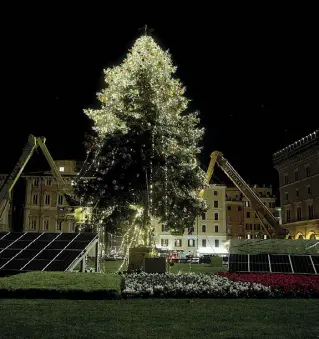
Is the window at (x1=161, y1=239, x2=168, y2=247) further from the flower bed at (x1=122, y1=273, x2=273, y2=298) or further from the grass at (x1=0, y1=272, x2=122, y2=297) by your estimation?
the grass at (x1=0, y1=272, x2=122, y2=297)

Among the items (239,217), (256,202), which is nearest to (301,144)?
(256,202)

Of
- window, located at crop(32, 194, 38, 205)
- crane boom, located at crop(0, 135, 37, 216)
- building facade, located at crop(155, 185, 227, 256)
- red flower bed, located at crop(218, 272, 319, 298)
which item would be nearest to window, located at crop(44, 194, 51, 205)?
window, located at crop(32, 194, 38, 205)

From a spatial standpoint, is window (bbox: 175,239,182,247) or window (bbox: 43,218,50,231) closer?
window (bbox: 43,218,50,231)

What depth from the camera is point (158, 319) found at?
10992mm

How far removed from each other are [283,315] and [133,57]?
2660cm

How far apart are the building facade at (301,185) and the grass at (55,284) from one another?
51949 mm

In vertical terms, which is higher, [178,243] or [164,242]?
[164,242]

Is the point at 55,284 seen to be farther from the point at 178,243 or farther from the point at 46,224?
the point at 178,243

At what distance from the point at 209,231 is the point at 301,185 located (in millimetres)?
36356

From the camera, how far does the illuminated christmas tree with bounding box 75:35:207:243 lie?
3453 centimetres

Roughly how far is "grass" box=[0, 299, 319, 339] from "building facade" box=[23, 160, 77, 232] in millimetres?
73083

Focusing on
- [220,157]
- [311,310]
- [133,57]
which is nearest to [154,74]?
[133,57]

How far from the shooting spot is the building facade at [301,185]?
209 ft

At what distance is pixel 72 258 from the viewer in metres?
17.9
